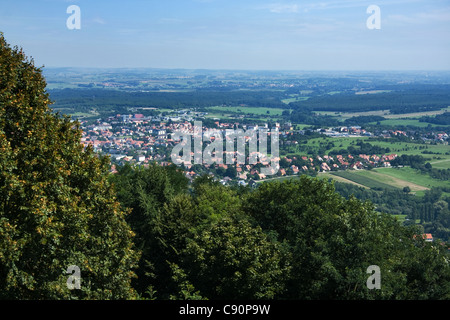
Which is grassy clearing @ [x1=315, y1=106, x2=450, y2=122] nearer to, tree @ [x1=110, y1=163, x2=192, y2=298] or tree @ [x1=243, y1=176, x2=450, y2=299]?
tree @ [x1=110, y1=163, x2=192, y2=298]

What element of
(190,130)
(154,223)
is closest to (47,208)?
(154,223)

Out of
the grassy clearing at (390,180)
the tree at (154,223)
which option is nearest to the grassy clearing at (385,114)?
the grassy clearing at (390,180)

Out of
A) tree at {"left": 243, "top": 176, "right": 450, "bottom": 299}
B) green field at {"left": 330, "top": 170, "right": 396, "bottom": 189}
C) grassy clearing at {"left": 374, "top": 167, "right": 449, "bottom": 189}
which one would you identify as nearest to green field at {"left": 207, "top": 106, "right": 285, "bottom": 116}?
grassy clearing at {"left": 374, "top": 167, "right": 449, "bottom": 189}

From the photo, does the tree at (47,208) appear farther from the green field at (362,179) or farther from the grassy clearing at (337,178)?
the green field at (362,179)

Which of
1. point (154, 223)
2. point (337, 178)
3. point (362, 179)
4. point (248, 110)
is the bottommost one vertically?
point (362, 179)

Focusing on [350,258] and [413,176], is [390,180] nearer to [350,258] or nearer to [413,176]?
[413,176]

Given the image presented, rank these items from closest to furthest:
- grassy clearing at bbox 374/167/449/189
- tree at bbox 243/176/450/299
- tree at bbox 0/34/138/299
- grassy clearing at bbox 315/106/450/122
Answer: tree at bbox 0/34/138/299 → tree at bbox 243/176/450/299 → grassy clearing at bbox 374/167/449/189 → grassy clearing at bbox 315/106/450/122
